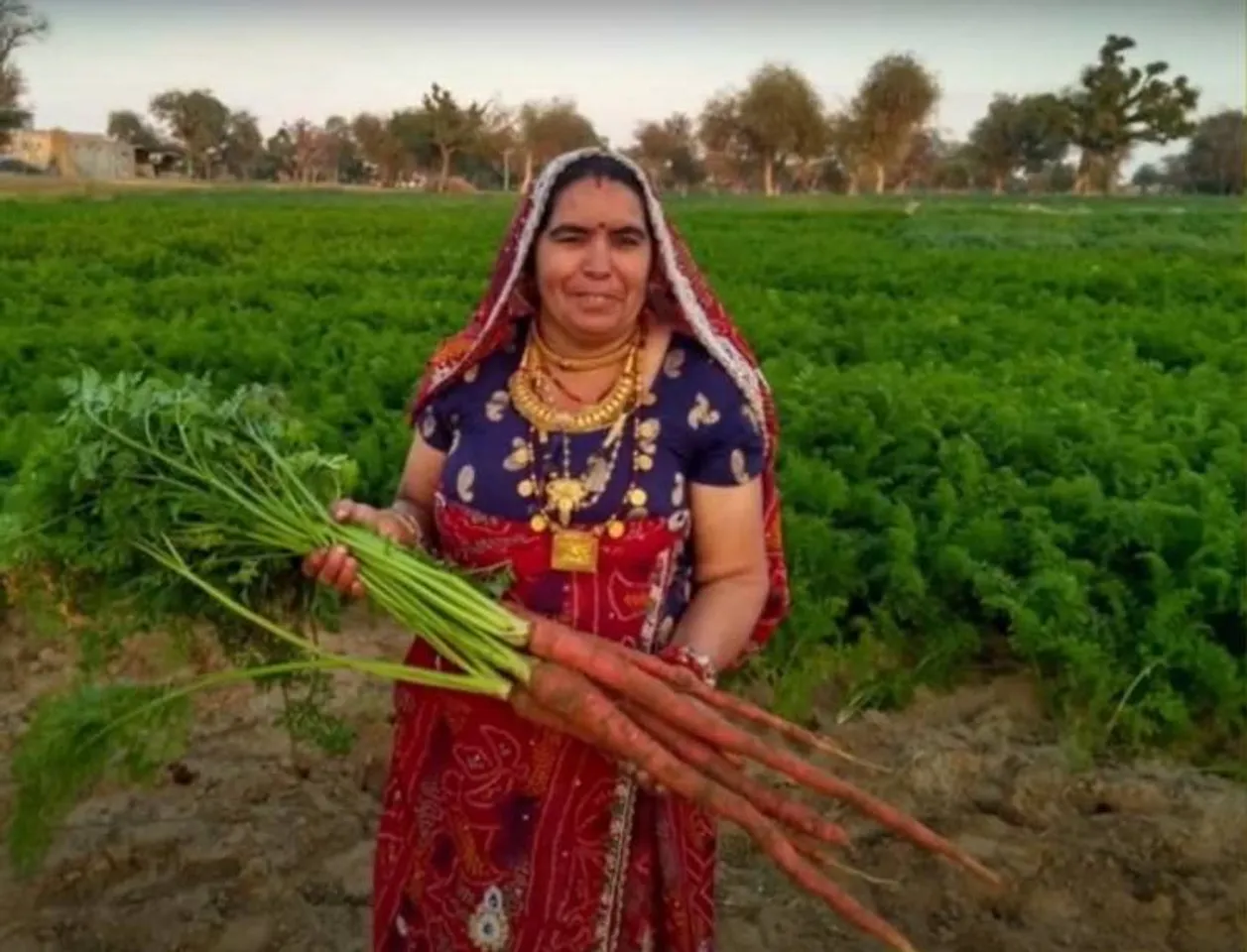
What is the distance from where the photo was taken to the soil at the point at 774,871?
354 cm

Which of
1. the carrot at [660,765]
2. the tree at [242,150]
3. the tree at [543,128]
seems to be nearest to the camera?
the carrot at [660,765]

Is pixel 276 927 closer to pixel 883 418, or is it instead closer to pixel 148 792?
pixel 148 792

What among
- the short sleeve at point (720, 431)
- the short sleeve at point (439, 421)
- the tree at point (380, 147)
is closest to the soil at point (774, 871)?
the short sleeve at point (720, 431)

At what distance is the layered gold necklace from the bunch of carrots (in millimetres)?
125

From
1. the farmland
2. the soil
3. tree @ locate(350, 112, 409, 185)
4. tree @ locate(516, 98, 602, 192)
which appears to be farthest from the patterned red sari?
tree @ locate(350, 112, 409, 185)

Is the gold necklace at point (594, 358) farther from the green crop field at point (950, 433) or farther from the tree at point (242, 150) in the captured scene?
the tree at point (242, 150)

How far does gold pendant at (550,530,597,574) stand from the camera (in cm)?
226

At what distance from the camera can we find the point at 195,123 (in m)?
83.1

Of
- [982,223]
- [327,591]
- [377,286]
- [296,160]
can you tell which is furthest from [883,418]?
[296,160]

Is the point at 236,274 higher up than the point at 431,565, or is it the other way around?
the point at 431,565

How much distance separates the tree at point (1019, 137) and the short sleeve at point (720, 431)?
7751 centimetres

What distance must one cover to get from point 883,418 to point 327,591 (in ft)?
14.3

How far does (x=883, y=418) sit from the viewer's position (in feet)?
21.4

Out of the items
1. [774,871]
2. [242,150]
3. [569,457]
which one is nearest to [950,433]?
[774,871]
